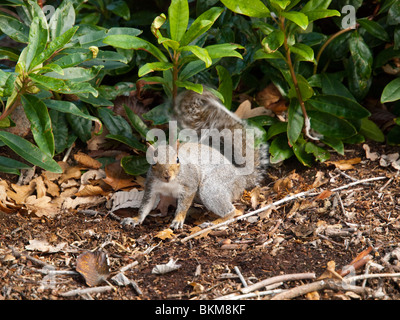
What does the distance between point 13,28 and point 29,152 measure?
775 millimetres

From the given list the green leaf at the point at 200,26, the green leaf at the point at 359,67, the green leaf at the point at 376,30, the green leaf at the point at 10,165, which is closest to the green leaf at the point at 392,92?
the green leaf at the point at 359,67

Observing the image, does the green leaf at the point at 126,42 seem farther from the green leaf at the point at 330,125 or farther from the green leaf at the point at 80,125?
the green leaf at the point at 330,125

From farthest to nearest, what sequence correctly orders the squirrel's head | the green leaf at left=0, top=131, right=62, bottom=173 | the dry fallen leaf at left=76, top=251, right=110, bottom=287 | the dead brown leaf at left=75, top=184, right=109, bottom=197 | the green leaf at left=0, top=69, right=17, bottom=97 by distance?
the dead brown leaf at left=75, top=184, right=109, bottom=197
the squirrel's head
the green leaf at left=0, top=131, right=62, bottom=173
the green leaf at left=0, top=69, right=17, bottom=97
the dry fallen leaf at left=76, top=251, right=110, bottom=287

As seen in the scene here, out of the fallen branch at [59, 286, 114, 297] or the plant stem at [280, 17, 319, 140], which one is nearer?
the fallen branch at [59, 286, 114, 297]

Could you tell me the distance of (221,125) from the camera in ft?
9.66

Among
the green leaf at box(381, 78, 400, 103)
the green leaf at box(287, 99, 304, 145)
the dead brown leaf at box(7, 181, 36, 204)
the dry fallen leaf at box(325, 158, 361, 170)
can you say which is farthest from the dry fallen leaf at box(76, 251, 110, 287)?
the green leaf at box(381, 78, 400, 103)

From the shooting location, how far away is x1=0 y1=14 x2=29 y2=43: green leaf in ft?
8.89

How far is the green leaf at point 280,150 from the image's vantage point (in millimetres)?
2904

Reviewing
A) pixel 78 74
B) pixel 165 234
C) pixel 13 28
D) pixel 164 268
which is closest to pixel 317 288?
pixel 164 268

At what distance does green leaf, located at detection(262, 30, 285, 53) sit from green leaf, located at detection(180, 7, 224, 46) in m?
0.30

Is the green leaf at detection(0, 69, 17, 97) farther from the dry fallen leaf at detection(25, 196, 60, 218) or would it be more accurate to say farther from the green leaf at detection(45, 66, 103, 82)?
the dry fallen leaf at detection(25, 196, 60, 218)

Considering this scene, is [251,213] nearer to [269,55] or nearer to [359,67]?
[269,55]

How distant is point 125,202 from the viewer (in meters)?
2.81

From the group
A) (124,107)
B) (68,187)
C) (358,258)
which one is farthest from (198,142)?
(358,258)
